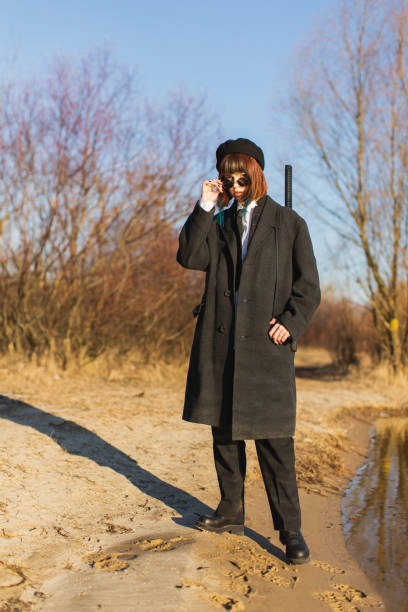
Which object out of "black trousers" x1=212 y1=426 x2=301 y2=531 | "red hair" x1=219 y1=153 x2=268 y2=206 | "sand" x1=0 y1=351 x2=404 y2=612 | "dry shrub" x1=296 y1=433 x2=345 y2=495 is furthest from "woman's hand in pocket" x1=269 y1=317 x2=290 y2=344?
"dry shrub" x1=296 y1=433 x2=345 y2=495

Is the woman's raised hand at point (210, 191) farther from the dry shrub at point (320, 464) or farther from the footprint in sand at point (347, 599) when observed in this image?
the dry shrub at point (320, 464)

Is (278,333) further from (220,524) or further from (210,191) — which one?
(220,524)

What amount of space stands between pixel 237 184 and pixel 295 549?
1640mm

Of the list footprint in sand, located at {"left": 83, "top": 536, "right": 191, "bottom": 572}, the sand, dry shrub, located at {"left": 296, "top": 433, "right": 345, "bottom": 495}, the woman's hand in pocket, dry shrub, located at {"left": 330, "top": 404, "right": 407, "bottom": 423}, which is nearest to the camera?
the sand

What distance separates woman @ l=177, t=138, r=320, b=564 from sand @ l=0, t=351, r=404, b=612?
0.28m

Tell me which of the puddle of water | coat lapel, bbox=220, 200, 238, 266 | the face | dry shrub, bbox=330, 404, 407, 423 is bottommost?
dry shrub, bbox=330, 404, 407, 423

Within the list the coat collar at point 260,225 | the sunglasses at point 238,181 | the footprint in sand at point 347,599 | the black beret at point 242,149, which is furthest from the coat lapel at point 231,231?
the footprint in sand at point 347,599

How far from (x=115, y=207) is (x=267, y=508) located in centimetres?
→ 589

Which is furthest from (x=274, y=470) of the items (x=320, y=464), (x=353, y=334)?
(x=353, y=334)

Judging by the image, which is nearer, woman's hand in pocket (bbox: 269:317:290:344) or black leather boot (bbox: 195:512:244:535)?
woman's hand in pocket (bbox: 269:317:290:344)

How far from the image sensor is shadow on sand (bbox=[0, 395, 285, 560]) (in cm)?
332

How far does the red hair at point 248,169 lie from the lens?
2.75 m

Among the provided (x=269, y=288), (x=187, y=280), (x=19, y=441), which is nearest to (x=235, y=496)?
(x=269, y=288)

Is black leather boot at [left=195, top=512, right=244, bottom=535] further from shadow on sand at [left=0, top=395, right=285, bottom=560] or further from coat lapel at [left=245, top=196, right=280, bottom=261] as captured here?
coat lapel at [left=245, top=196, right=280, bottom=261]
